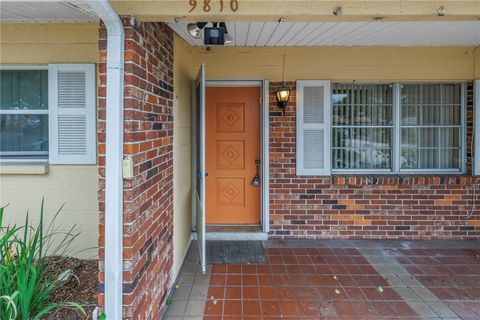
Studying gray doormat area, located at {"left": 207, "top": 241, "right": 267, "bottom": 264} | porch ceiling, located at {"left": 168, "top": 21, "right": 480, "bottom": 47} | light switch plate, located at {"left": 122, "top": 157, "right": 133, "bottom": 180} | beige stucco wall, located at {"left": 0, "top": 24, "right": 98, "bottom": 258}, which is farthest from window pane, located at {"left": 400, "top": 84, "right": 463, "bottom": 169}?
beige stucco wall, located at {"left": 0, "top": 24, "right": 98, "bottom": 258}

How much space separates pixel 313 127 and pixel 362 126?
0.69 meters

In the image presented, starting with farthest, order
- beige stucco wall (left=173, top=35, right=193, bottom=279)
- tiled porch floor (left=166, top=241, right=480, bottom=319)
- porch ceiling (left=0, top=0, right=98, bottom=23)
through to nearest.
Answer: beige stucco wall (left=173, top=35, right=193, bottom=279) < tiled porch floor (left=166, top=241, right=480, bottom=319) < porch ceiling (left=0, top=0, right=98, bottom=23)

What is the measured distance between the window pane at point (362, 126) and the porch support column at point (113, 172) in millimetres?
3152

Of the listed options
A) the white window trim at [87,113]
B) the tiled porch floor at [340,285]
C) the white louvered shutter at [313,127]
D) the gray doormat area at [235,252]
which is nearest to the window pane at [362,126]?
the white louvered shutter at [313,127]

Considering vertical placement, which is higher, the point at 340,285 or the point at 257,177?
the point at 257,177

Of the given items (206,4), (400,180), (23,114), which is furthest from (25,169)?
(400,180)

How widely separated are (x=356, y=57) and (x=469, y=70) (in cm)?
149

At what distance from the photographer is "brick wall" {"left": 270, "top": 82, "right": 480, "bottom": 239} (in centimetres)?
435

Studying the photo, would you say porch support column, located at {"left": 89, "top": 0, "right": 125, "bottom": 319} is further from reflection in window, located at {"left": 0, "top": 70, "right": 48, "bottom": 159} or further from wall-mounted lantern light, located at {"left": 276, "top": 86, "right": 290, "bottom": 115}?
wall-mounted lantern light, located at {"left": 276, "top": 86, "right": 290, "bottom": 115}

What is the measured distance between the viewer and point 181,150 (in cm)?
366

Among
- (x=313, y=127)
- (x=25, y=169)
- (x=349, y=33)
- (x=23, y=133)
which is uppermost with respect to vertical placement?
(x=349, y=33)

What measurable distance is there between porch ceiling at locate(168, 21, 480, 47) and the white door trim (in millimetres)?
478

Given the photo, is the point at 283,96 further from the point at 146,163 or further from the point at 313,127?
the point at 146,163

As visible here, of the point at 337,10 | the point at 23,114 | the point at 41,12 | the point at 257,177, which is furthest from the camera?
the point at 257,177
